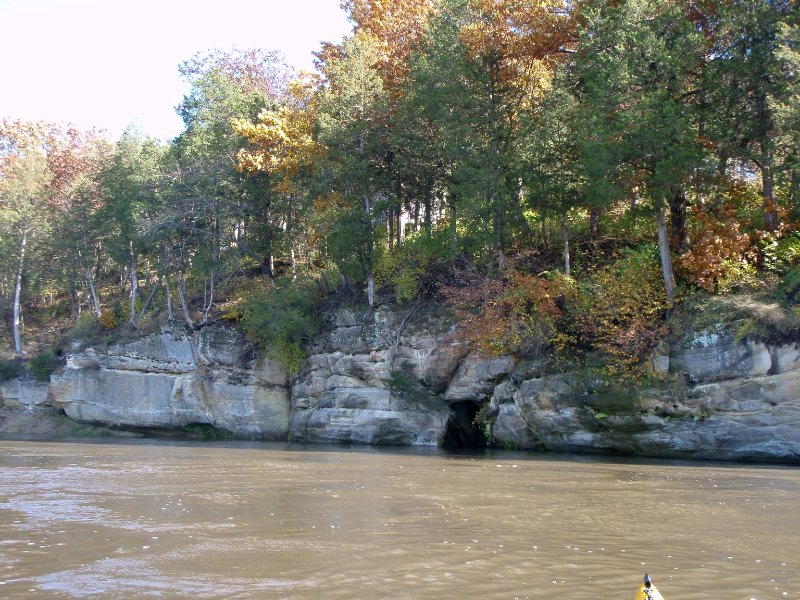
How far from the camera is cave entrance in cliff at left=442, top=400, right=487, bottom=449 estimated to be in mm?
25500

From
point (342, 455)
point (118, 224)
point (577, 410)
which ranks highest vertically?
point (118, 224)

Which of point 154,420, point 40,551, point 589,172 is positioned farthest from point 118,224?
point 40,551

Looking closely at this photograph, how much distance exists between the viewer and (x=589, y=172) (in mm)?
21484

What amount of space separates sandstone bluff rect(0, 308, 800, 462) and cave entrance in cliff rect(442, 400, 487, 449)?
0.05 meters

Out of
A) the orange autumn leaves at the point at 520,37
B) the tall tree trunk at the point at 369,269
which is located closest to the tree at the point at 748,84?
the orange autumn leaves at the point at 520,37

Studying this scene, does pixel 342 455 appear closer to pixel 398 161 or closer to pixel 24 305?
pixel 398 161

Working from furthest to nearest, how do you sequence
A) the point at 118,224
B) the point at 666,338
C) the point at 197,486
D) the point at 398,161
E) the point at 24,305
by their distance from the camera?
1. the point at 24,305
2. the point at 118,224
3. the point at 398,161
4. the point at 666,338
5. the point at 197,486

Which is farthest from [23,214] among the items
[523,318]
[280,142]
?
[523,318]

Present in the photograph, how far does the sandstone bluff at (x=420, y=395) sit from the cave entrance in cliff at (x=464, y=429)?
0.05 m

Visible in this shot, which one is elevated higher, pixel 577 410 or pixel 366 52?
pixel 366 52

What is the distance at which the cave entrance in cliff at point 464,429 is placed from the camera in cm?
2550

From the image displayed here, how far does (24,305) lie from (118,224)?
13.5m

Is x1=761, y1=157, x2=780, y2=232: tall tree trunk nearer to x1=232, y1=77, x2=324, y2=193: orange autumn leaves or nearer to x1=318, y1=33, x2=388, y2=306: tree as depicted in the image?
x1=318, y1=33, x2=388, y2=306: tree

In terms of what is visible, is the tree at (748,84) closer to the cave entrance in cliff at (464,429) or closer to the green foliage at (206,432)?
the cave entrance in cliff at (464,429)
